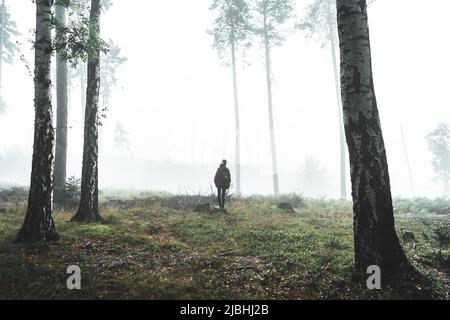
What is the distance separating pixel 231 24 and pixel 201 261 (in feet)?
83.6

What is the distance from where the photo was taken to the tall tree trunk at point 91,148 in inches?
400

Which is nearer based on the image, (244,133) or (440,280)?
(440,280)

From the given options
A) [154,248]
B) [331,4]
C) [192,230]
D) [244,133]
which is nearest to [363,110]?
[154,248]

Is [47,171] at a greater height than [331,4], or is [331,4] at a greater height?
[331,4]

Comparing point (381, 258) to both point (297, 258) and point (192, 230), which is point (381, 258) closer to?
point (297, 258)

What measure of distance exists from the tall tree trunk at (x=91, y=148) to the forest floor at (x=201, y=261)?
626mm

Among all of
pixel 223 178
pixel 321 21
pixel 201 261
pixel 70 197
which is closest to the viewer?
pixel 201 261

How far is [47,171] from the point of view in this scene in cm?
761

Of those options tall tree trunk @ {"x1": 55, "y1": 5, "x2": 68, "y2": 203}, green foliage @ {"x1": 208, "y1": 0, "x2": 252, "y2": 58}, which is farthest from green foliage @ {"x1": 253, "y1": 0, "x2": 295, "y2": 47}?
tall tree trunk @ {"x1": 55, "y1": 5, "x2": 68, "y2": 203}

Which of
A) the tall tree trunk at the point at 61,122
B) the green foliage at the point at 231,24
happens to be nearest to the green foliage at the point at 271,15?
the green foliage at the point at 231,24

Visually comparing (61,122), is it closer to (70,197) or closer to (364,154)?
(70,197)

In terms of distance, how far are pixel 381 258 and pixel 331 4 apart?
A: 1072 inches

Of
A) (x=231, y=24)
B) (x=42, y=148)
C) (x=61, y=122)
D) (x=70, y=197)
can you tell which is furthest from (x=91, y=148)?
(x=231, y=24)

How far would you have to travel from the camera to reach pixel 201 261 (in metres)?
6.78
